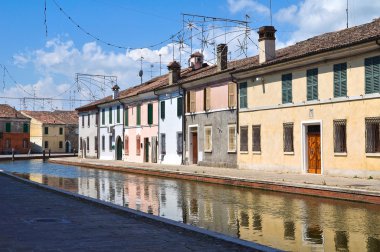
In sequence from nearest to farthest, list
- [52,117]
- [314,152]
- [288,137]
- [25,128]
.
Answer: [314,152] < [288,137] < [25,128] < [52,117]

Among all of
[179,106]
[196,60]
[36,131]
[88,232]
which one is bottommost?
[88,232]

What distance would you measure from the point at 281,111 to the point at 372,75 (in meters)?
6.37

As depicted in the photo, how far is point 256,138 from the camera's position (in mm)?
28594

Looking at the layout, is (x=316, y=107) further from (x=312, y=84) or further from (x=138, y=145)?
(x=138, y=145)

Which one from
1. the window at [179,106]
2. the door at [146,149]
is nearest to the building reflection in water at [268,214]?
the window at [179,106]

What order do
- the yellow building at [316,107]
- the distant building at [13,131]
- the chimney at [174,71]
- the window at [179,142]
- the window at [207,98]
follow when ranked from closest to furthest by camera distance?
the yellow building at [316,107] < the window at [207,98] < the window at [179,142] < the chimney at [174,71] < the distant building at [13,131]

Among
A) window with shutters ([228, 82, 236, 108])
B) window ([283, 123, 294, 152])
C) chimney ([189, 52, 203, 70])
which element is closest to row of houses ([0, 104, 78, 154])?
chimney ([189, 52, 203, 70])

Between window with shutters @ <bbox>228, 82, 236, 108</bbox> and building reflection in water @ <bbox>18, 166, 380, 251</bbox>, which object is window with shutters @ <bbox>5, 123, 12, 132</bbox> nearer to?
window with shutters @ <bbox>228, 82, 236, 108</bbox>

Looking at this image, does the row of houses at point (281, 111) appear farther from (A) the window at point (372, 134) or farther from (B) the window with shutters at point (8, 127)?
(B) the window with shutters at point (8, 127)

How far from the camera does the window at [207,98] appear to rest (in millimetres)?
33784

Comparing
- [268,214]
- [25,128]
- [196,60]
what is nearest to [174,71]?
[196,60]

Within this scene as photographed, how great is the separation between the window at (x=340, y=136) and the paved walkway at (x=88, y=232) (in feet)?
43.1

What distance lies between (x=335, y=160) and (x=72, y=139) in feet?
244

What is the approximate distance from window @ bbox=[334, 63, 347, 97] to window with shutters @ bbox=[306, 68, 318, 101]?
4.25 feet
